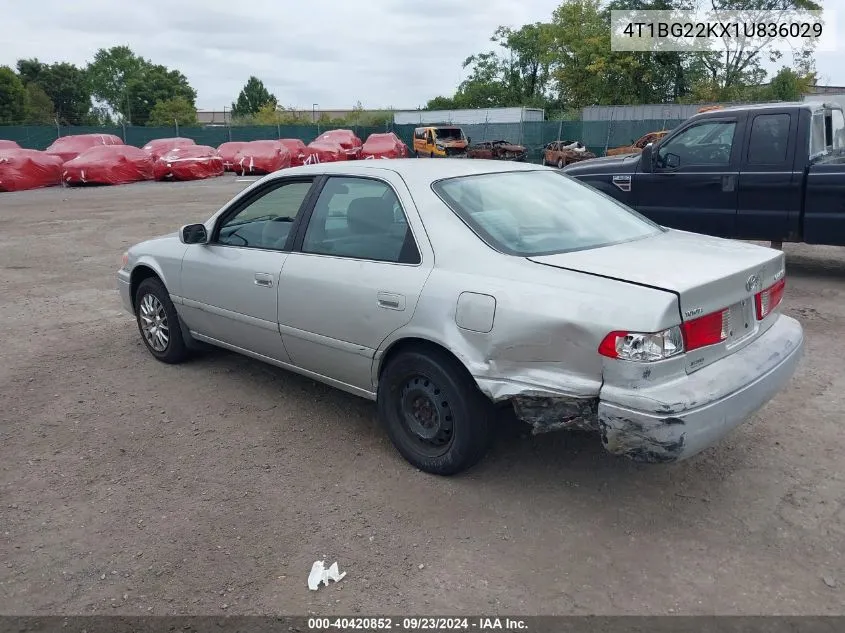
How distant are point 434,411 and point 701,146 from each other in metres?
6.18

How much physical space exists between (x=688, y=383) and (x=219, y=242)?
325 centimetres

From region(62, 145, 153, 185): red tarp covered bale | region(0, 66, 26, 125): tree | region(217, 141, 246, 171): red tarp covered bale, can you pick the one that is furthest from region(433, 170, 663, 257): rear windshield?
region(0, 66, 26, 125): tree

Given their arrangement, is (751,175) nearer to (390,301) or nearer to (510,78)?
(390,301)

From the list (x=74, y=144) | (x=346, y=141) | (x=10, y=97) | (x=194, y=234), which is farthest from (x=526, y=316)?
(x=10, y=97)

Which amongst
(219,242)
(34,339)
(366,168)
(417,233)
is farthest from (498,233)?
(34,339)

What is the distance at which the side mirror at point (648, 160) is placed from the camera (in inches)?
339

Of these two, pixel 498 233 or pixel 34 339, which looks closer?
pixel 498 233

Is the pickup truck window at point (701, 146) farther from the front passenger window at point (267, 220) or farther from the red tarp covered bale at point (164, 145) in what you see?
the red tarp covered bale at point (164, 145)

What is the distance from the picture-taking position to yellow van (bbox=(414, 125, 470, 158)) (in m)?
34.2

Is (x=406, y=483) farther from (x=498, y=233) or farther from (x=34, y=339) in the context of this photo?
(x=34, y=339)

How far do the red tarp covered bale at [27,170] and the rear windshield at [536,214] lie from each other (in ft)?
78.0

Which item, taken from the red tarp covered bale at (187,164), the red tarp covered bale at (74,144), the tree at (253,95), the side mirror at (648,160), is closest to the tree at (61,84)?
the tree at (253,95)

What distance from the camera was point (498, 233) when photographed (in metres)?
3.67

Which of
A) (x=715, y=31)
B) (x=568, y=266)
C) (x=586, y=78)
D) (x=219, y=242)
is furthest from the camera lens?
(x=586, y=78)
